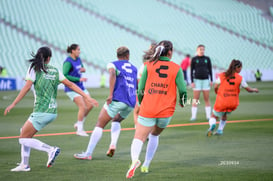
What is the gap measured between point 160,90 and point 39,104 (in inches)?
76.8

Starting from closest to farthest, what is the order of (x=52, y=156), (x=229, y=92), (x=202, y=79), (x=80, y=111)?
1. (x=52, y=156)
2. (x=229, y=92)
3. (x=80, y=111)
4. (x=202, y=79)

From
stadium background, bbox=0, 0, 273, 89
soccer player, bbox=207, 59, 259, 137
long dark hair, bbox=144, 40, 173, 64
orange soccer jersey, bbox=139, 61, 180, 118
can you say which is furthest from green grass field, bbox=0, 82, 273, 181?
stadium background, bbox=0, 0, 273, 89

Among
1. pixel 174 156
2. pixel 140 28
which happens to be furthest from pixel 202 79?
pixel 140 28

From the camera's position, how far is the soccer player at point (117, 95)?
8.41 meters

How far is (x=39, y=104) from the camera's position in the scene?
732 centimetres

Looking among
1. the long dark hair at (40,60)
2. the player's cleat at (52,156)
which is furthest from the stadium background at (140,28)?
the player's cleat at (52,156)

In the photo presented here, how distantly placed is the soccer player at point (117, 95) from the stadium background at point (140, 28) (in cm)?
3252

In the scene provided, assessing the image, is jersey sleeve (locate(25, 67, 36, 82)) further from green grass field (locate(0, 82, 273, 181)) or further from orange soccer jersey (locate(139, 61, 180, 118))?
orange soccer jersey (locate(139, 61, 180, 118))

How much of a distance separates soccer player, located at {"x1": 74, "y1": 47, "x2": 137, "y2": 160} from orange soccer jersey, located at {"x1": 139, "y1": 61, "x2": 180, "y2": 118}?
1707mm

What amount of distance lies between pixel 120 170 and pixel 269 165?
2387mm

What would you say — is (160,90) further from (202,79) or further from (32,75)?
(202,79)

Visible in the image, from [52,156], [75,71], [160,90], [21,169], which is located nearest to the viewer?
[160,90]

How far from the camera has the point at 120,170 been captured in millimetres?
7344

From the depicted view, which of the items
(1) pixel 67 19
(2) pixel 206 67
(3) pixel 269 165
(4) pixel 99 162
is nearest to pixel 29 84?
(4) pixel 99 162
